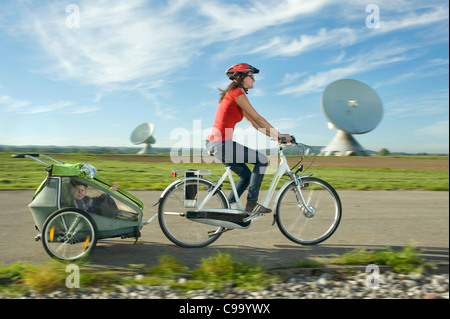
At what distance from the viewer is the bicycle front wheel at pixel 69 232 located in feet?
12.5

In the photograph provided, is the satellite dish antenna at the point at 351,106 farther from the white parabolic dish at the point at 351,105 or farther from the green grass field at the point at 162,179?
the green grass field at the point at 162,179

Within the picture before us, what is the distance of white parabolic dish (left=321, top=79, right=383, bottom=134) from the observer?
31.4 m

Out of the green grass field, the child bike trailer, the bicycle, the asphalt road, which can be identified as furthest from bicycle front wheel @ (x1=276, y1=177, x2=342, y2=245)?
the child bike trailer

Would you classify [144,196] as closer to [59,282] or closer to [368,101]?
[59,282]

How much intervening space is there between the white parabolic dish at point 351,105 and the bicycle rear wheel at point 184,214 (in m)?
28.6

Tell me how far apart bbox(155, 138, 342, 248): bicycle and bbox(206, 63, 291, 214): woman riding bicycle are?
13 centimetres

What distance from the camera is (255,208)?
4520mm

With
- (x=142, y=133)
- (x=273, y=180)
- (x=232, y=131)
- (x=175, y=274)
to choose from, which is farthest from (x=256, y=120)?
(x=142, y=133)

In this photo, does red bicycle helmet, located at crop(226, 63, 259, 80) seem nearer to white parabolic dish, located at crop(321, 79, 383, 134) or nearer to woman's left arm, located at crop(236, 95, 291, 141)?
woman's left arm, located at crop(236, 95, 291, 141)

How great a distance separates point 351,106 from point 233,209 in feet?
97.8

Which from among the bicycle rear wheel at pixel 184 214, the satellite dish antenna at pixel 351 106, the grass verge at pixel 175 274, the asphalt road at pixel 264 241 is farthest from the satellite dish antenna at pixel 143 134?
the grass verge at pixel 175 274

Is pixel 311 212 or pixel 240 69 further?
pixel 311 212

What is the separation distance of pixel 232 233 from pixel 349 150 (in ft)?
138

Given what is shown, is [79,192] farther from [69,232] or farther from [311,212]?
[311,212]
